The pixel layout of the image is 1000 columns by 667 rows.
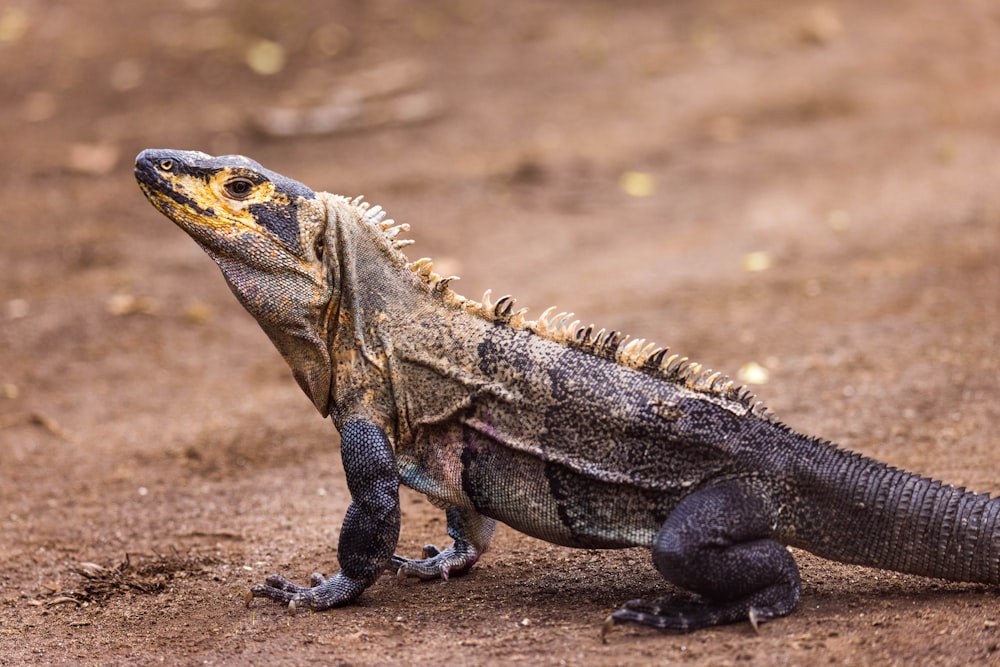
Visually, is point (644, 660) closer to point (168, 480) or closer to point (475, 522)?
point (475, 522)

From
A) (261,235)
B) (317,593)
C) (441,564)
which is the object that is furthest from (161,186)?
(441,564)

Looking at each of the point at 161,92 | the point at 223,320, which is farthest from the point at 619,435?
the point at 161,92

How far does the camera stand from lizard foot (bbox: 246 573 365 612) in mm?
6410

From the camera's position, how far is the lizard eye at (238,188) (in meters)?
6.48

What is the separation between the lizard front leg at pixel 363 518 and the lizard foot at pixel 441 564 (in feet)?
1.79

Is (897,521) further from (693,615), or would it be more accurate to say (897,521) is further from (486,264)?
(486,264)

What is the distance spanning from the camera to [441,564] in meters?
6.91

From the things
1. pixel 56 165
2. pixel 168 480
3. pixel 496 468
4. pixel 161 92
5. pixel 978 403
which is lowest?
pixel 168 480

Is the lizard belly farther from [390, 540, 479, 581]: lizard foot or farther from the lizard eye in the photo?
the lizard eye

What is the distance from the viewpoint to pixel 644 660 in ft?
18.1

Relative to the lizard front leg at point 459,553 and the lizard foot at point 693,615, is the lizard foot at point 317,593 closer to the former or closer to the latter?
the lizard front leg at point 459,553

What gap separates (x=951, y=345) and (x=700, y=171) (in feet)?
23.4

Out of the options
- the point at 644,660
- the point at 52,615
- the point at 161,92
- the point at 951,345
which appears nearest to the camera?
the point at 644,660

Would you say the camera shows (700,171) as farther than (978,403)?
Yes
